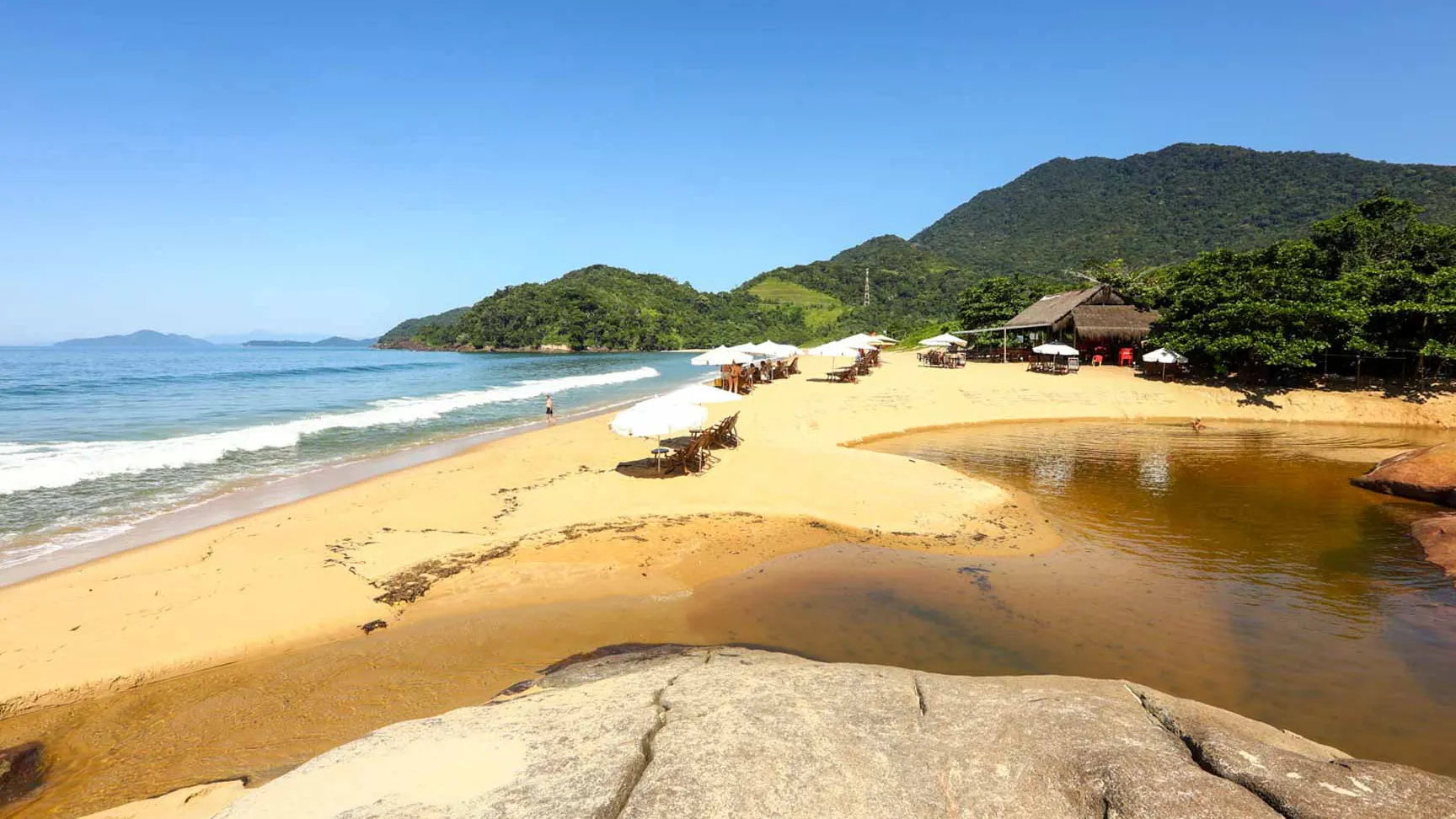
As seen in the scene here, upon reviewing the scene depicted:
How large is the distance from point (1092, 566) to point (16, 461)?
2229 centimetres

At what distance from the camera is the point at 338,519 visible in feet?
32.2

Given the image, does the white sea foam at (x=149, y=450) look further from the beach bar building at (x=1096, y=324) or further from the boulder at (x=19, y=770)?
the beach bar building at (x=1096, y=324)

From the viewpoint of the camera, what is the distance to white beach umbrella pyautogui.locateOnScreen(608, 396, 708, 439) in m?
11.0

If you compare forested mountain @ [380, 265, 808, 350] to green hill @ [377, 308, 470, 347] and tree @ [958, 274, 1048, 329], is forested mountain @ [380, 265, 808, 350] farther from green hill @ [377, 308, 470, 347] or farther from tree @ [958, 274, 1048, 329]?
tree @ [958, 274, 1048, 329]

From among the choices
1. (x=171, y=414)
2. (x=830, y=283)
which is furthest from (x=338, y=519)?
(x=830, y=283)

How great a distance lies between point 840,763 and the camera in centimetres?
331

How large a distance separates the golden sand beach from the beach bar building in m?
21.5

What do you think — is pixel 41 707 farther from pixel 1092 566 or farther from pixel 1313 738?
pixel 1092 566

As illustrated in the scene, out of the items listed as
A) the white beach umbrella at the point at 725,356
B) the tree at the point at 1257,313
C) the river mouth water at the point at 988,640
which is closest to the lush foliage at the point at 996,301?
the tree at the point at 1257,313

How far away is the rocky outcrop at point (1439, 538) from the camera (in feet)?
26.4

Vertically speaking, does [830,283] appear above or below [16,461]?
above

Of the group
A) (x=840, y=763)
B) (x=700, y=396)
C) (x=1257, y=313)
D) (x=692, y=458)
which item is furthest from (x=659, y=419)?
(x=1257, y=313)

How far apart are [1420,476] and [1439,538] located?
3.46m

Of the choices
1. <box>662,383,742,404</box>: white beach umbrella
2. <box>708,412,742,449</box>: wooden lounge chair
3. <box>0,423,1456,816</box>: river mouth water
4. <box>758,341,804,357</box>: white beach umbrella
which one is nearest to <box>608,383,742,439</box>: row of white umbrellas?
<box>662,383,742,404</box>: white beach umbrella
